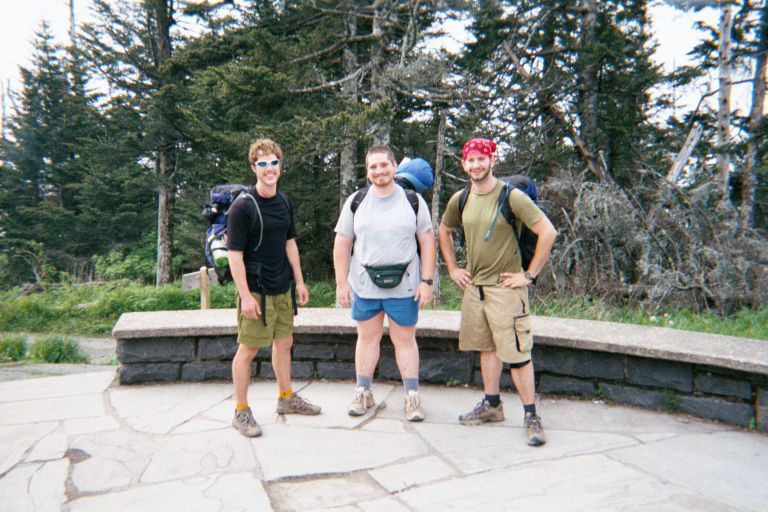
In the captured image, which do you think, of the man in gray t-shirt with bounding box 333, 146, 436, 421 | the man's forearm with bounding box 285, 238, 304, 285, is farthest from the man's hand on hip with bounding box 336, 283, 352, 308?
the man's forearm with bounding box 285, 238, 304, 285

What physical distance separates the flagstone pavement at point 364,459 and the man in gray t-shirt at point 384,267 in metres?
0.32

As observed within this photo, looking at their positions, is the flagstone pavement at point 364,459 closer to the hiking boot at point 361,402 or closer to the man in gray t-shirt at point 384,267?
the hiking boot at point 361,402

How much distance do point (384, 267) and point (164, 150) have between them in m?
17.0

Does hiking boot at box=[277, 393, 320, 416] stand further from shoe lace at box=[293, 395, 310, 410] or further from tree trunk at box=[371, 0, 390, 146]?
tree trunk at box=[371, 0, 390, 146]

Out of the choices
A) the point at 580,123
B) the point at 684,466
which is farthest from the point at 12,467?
the point at 580,123

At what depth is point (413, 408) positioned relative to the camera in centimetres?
315

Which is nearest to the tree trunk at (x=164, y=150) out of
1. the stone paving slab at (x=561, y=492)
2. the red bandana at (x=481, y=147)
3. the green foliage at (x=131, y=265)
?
the green foliage at (x=131, y=265)

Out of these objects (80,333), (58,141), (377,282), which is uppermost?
(58,141)

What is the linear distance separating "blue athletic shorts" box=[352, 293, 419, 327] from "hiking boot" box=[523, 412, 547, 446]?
852 millimetres

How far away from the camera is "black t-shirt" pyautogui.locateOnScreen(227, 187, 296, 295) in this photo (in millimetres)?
2848

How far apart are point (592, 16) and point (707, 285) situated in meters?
8.29

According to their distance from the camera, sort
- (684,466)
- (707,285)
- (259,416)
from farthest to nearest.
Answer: (707,285) → (259,416) → (684,466)

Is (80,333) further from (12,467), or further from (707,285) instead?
(707,285)

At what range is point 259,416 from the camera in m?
3.22
